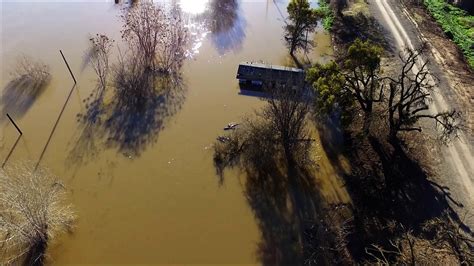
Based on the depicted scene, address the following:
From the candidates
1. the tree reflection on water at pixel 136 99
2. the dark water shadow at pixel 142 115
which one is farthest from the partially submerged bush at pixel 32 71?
the dark water shadow at pixel 142 115

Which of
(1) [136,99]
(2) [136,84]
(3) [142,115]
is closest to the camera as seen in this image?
(3) [142,115]

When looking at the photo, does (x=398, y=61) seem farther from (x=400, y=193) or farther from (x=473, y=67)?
(x=400, y=193)

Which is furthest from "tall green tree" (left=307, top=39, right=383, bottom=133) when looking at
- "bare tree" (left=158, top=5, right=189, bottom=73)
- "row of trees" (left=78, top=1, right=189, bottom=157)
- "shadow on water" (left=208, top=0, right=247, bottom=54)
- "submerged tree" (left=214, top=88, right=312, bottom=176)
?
"bare tree" (left=158, top=5, right=189, bottom=73)

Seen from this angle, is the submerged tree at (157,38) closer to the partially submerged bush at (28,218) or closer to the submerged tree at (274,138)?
the submerged tree at (274,138)

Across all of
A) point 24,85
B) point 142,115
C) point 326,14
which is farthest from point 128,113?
point 326,14

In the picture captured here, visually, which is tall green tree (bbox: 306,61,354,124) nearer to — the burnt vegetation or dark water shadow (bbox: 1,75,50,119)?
the burnt vegetation

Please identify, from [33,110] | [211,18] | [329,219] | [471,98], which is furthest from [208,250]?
[211,18]

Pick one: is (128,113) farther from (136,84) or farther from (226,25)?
(226,25)
